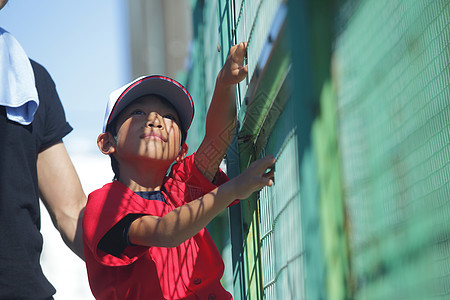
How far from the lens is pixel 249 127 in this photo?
131 cm

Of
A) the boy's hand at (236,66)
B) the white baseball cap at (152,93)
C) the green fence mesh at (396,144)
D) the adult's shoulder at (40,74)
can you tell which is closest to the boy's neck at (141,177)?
the white baseball cap at (152,93)

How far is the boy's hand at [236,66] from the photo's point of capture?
4.00 ft

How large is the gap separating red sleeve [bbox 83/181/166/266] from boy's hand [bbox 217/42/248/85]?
0.30 m

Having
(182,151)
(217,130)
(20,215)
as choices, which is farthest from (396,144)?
(20,215)

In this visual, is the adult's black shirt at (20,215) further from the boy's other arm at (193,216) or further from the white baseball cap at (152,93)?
the boy's other arm at (193,216)

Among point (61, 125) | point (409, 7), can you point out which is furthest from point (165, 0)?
point (409, 7)

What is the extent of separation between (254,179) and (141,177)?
0.38m

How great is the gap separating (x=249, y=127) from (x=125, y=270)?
1.29ft

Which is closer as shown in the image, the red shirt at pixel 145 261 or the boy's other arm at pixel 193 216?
the boy's other arm at pixel 193 216

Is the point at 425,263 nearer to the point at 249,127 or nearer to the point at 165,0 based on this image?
the point at 249,127

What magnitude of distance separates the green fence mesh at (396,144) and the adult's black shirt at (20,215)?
2.77 ft

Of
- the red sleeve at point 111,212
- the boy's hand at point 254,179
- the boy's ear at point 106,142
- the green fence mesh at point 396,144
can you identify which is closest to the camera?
the green fence mesh at point 396,144

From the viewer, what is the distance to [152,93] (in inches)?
56.1

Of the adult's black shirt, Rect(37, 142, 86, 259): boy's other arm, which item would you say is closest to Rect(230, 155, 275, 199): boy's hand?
the adult's black shirt
